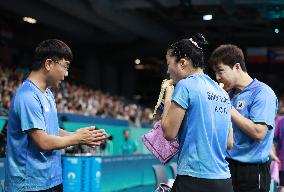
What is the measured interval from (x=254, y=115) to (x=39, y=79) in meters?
1.60

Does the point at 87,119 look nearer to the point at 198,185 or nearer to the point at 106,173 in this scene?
the point at 106,173

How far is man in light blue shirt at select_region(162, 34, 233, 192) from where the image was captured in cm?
311

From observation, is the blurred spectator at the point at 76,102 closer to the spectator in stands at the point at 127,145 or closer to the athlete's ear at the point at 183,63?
the spectator in stands at the point at 127,145

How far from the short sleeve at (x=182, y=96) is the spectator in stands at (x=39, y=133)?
562 mm

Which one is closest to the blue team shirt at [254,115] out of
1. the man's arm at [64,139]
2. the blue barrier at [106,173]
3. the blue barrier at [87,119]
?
the man's arm at [64,139]

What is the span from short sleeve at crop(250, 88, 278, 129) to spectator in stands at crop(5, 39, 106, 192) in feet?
4.05

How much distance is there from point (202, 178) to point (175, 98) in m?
0.50

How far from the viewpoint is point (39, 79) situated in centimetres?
344

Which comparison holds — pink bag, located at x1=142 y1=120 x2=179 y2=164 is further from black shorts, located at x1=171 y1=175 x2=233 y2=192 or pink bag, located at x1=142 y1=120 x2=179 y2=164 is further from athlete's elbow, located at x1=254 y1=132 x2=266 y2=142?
athlete's elbow, located at x1=254 y1=132 x2=266 y2=142

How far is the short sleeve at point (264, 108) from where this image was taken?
390 cm

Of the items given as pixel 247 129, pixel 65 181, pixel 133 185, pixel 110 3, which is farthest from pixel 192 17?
pixel 247 129

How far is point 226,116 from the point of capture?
3.26m

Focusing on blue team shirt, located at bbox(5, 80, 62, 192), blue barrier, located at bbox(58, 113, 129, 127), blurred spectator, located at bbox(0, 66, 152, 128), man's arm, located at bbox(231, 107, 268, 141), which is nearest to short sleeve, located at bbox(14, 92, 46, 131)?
blue team shirt, located at bbox(5, 80, 62, 192)

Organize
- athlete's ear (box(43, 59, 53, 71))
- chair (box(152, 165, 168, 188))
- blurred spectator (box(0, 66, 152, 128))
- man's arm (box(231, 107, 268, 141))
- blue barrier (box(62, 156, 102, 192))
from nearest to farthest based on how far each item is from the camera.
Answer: athlete's ear (box(43, 59, 53, 71)) → man's arm (box(231, 107, 268, 141)) → chair (box(152, 165, 168, 188)) → blue barrier (box(62, 156, 102, 192)) → blurred spectator (box(0, 66, 152, 128))
